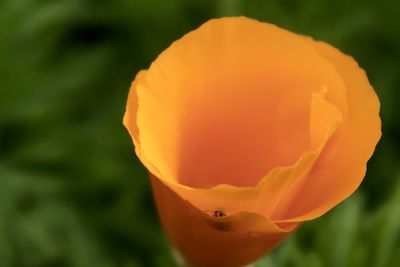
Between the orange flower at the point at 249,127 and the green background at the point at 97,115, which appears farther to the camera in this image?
the green background at the point at 97,115

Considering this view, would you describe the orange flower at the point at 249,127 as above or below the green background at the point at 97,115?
above

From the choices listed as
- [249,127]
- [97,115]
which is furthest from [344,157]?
[97,115]

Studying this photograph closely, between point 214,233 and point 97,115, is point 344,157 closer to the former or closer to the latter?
point 214,233

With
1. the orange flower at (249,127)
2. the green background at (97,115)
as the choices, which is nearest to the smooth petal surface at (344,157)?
the orange flower at (249,127)

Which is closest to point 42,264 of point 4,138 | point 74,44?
point 4,138

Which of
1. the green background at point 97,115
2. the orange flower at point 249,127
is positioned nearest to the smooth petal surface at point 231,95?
the orange flower at point 249,127

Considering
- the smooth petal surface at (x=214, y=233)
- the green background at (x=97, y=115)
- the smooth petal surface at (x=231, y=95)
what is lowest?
the green background at (x=97, y=115)

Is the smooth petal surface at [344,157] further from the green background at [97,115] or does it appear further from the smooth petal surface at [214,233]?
the green background at [97,115]
